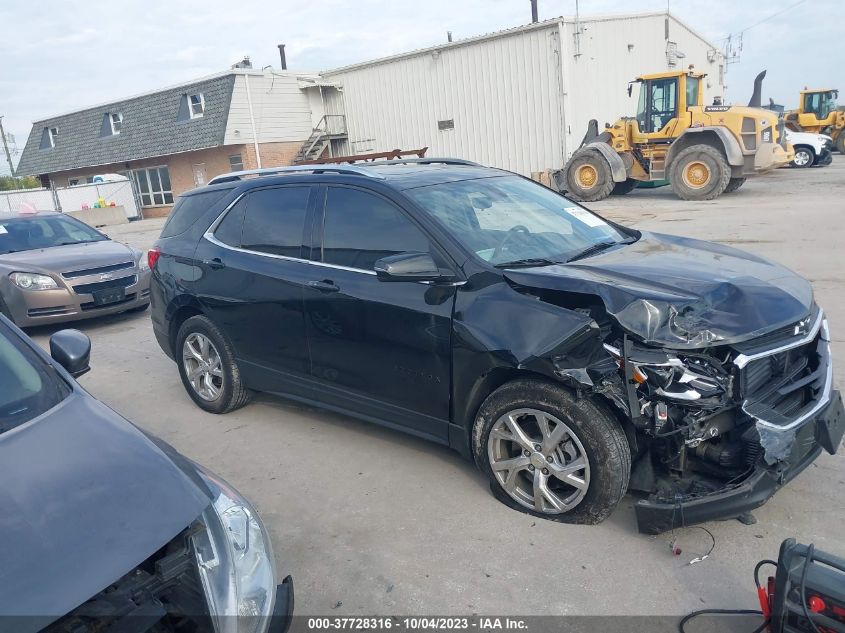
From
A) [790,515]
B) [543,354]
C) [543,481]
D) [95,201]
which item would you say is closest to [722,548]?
[790,515]

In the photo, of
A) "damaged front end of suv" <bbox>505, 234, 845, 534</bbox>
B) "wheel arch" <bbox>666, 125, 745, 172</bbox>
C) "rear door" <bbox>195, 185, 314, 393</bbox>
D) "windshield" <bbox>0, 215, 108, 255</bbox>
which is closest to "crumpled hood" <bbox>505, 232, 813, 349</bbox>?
"damaged front end of suv" <bbox>505, 234, 845, 534</bbox>

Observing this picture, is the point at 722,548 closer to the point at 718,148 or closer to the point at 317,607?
the point at 317,607

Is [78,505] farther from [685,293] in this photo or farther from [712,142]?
[712,142]

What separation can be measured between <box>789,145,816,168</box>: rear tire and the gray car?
2391 cm

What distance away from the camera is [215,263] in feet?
16.4

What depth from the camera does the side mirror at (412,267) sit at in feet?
11.9

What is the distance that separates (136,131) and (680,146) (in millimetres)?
25570

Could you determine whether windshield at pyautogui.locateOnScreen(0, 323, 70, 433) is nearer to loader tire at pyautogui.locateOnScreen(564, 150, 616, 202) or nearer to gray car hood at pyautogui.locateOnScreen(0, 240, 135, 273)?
gray car hood at pyautogui.locateOnScreen(0, 240, 135, 273)

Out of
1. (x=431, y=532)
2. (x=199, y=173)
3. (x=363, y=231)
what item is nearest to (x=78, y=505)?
(x=431, y=532)

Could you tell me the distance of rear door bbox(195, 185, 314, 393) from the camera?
448cm

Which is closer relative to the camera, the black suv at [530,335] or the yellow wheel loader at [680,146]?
the black suv at [530,335]

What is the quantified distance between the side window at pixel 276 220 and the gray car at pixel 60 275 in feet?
13.9

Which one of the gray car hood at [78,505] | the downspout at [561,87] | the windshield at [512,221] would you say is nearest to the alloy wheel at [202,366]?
the windshield at [512,221]

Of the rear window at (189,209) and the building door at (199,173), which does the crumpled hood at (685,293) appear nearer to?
the rear window at (189,209)
